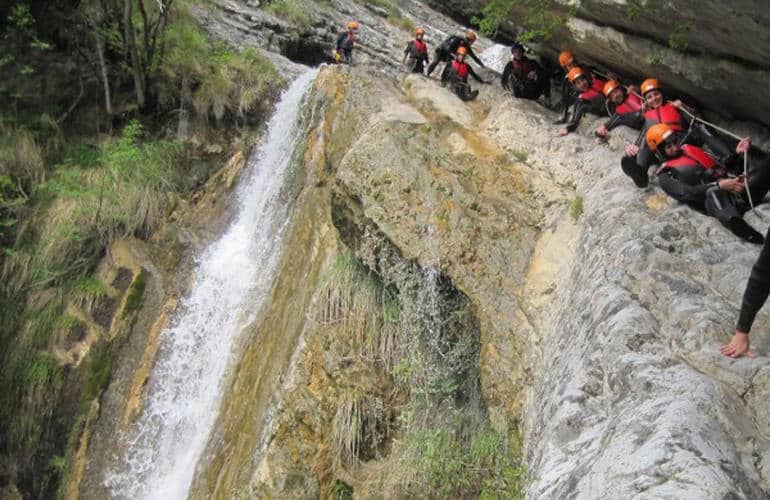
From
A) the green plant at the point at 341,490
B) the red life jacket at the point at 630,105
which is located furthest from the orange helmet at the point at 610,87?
the green plant at the point at 341,490

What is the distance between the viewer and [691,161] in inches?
213

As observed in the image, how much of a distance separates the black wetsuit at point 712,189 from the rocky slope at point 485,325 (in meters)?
0.15

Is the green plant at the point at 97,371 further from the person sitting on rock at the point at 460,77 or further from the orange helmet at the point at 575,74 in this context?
the orange helmet at the point at 575,74

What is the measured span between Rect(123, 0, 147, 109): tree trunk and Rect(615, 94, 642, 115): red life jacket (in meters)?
8.61

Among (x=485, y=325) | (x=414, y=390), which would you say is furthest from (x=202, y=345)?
(x=485, y=325)

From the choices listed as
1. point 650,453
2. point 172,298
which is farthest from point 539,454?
point 172,298

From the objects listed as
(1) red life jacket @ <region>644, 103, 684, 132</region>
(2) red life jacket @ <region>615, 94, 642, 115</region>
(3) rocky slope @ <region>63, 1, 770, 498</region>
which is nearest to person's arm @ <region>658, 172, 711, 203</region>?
(3) rocky slope @ <region>63, 1, 770, 498</region>

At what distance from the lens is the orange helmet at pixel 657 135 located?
5652 millimetres

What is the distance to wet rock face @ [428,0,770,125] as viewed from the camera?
193 inches

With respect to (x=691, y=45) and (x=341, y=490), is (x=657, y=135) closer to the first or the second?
(x=691, y=45)

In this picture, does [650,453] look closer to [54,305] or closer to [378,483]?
[378,483]

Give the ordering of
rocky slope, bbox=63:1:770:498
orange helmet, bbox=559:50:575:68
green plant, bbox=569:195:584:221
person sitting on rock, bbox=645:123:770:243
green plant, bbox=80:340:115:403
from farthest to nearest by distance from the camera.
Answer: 1. orange helmet, bbox=559:50:575:68
2. green plant, bbox=80:340:115:403
3. green plant, bbox=569:195:584:221
4. person sitting on rock, bbox=645:123:770:243
5. rocky slope, bbox=63:1:770:498

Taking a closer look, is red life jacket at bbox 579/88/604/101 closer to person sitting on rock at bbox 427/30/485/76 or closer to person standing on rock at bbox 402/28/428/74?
person sitting on rock at bbox 427/30/485/76

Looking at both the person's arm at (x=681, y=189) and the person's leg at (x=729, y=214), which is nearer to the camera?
the person's leg at (x=729, y=214)
